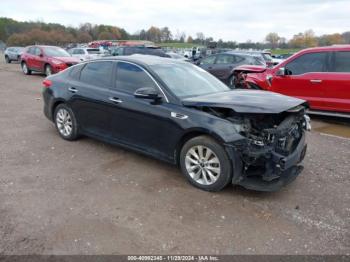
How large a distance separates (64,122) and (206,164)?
3.13 metres

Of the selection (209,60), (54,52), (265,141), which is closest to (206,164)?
(265,141)

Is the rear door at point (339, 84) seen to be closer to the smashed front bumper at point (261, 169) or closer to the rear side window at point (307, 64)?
the rear side window at point (307, 64)

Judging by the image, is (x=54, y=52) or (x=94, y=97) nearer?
(x=94, y=97)

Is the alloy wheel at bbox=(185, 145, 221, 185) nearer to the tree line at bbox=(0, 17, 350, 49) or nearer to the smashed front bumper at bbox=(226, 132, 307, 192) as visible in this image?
the smashed front bumper at bbox=(226, 132, 307, 192)

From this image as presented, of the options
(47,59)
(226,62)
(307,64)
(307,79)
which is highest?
(226,62)

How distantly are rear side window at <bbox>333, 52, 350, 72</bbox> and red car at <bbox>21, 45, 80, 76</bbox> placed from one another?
A: 11.1 m

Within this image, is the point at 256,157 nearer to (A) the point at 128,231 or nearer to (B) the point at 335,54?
(A) the point at 128,231

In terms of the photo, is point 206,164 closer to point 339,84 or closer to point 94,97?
point 94,97

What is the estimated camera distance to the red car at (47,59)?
15101mm

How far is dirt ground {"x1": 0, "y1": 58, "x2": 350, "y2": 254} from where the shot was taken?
3119 millimetres

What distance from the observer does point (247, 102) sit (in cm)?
411

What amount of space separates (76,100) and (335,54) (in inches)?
230

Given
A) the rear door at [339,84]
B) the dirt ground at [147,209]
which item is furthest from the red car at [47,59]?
the rear door at [339,84]

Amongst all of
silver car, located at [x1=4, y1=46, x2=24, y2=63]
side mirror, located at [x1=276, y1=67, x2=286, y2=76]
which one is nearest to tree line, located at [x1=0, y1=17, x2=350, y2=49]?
silver car, located at [x1=4, y1=46, x2=24, y2=63]
